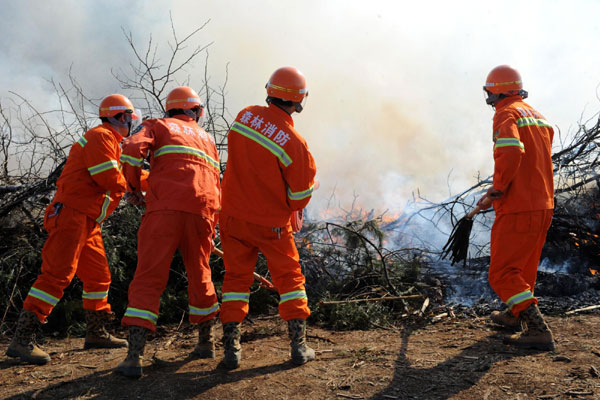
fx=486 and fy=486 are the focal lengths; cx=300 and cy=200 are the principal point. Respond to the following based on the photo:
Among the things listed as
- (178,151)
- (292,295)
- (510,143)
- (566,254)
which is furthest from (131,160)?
(566,254)

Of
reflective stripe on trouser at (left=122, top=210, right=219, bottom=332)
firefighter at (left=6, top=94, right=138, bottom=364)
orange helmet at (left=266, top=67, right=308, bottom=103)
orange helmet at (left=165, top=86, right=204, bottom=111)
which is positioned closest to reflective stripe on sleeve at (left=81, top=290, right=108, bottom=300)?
firefighter at (left=6, top=94, right=138, bottom=364)

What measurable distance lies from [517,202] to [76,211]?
3492mm

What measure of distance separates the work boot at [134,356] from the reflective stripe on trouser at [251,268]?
1.85ft

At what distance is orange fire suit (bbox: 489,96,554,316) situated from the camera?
368 centimetres

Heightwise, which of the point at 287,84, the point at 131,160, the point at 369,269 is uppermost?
the point at 287,84

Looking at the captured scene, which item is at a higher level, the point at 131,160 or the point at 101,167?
the point at 101,167

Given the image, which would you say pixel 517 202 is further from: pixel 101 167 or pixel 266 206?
pixel 101 167

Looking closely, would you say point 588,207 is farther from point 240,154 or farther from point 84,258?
point 84,258

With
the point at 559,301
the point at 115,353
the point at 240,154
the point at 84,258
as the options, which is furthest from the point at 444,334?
the point at 84,258

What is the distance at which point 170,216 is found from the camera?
3.42 meters

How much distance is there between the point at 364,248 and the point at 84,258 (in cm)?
324

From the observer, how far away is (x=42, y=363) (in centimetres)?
385

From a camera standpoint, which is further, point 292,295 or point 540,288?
point 540,288

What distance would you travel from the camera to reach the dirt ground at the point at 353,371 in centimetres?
292
